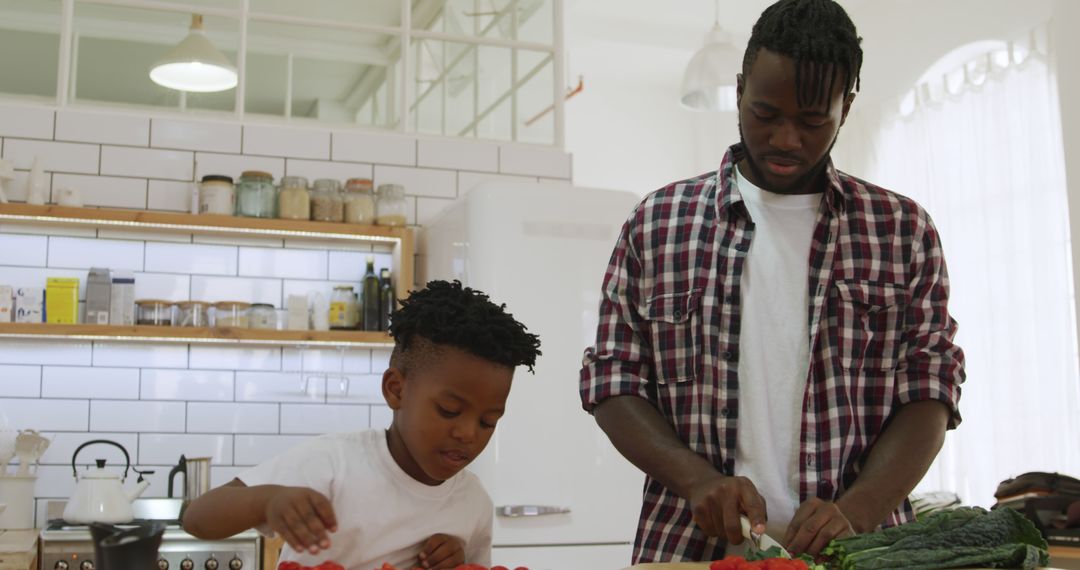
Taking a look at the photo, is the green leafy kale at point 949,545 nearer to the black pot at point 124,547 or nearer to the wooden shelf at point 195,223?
the black pot at point 124,547

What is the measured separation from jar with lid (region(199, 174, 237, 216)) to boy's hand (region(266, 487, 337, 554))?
2640 millimetres

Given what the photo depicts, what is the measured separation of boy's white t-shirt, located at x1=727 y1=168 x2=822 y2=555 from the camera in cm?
139

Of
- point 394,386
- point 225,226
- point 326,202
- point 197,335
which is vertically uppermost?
point 326,202

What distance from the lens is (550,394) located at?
3340mm

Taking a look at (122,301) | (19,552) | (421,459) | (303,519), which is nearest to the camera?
(303,519)

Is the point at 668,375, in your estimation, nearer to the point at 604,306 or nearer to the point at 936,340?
the point at 604,306

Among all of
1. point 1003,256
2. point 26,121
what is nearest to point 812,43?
point 26,121

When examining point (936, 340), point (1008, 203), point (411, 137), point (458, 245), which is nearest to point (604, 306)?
point (936, 340)

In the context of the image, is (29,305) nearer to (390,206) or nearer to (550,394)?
(390,206)

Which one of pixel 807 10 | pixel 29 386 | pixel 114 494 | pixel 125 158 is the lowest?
pixel 114 494

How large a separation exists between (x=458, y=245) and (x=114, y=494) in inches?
49.2

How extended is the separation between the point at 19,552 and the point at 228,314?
3.27 feet

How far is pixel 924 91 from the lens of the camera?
18.5 ft

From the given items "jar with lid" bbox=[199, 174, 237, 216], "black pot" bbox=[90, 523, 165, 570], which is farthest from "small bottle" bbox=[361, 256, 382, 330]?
"black pot" bbox=[90, 523, 165, 570]
